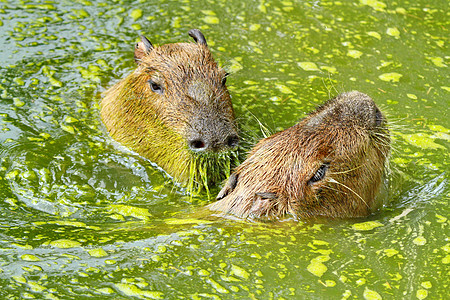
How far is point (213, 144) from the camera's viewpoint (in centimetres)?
490

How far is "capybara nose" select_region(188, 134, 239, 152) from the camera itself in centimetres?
490

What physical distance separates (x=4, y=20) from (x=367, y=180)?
16.3ft

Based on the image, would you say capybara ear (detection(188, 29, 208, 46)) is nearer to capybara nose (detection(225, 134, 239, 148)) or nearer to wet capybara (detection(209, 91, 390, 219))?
capybara nose (detection(225, 134, 239, 148))

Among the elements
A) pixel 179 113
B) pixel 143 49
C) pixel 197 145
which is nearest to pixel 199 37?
pixel 143 49

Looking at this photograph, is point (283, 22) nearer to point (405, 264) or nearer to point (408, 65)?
point (408, 65)

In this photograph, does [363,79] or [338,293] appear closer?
[338,293]

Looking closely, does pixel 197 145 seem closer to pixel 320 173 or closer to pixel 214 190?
pixel 214 190

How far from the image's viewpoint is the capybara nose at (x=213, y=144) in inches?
193

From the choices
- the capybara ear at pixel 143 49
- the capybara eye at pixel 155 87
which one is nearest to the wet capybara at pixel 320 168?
the capybara eye at pixel 155 87

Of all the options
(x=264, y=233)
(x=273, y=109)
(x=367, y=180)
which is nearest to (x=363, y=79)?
(x=273, y=109)

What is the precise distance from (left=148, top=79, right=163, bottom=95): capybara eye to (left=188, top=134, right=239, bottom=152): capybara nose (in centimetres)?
73

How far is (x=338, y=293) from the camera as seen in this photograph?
378 centimetres

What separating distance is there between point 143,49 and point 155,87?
586 mm

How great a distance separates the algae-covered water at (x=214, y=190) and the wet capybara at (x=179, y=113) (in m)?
0.21
